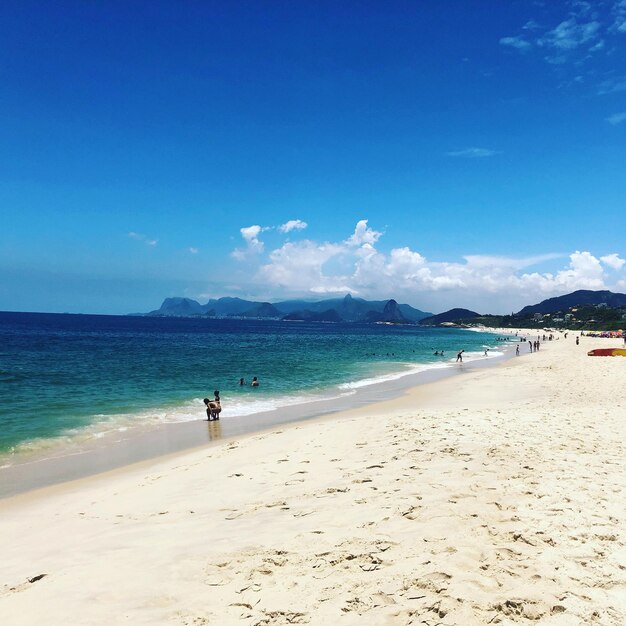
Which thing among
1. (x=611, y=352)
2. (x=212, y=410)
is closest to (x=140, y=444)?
(x=212, y=410)

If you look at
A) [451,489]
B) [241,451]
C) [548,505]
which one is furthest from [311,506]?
[241,451]

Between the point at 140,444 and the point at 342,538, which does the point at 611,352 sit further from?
the point at 342,538

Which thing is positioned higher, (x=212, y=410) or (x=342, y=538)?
(x=342, y=538)

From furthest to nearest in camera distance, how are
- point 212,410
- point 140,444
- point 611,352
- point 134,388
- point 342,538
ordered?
1. point 611,352
2. point 134,388
3. point 212,410
4. point 140,444
5. point 342,538

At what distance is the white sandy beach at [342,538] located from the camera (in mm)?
4676

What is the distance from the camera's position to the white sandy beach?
Answer: 4676 millimetres

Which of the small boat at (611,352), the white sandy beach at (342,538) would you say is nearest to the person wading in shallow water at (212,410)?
the white sandy beach at (342,538)

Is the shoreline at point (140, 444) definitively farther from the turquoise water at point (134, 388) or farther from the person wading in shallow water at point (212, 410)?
the turquoise water at point (134, 388)

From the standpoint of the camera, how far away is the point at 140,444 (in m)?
15.9

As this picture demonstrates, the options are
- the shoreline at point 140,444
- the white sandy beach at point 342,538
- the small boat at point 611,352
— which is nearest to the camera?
the white sandy beach at point 342,538

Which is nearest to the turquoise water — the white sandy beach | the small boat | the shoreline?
the shoreline

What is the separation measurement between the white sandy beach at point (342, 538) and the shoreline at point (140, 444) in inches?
50.9

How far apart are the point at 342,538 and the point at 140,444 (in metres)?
11.9

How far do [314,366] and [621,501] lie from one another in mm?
36585
